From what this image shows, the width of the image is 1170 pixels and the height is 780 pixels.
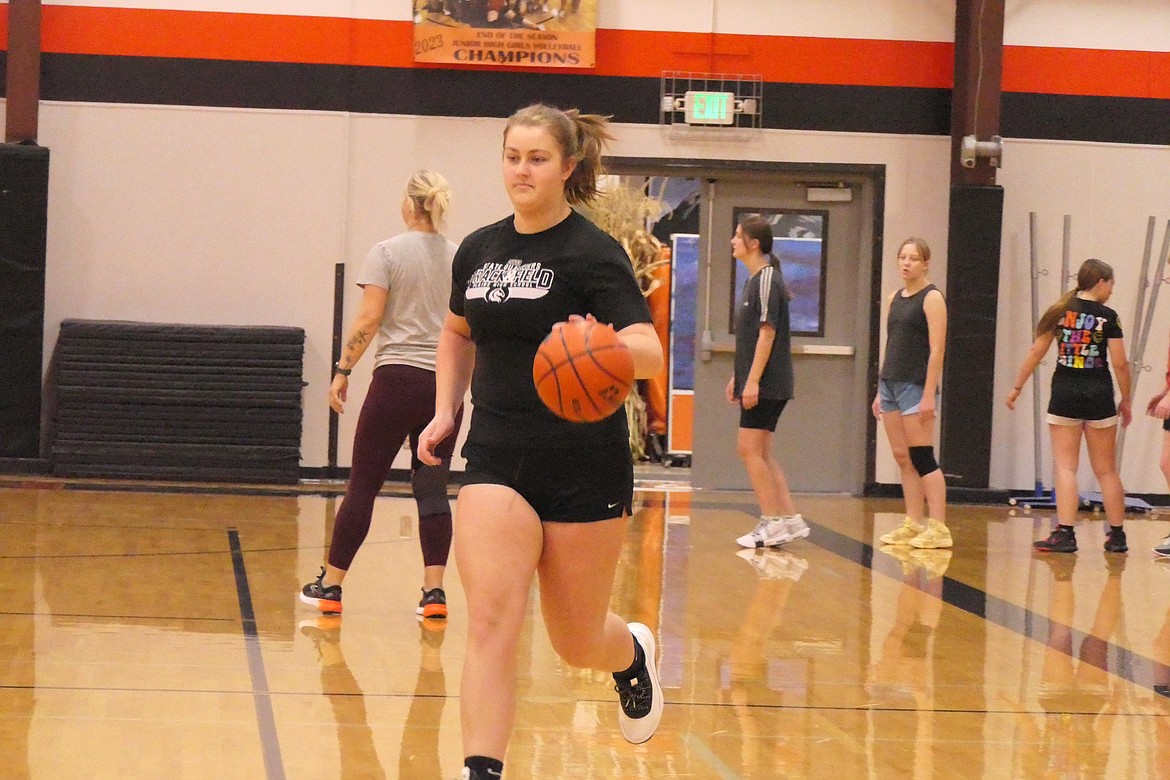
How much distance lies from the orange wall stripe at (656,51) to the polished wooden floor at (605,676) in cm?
404

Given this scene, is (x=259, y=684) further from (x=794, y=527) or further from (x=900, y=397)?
(x=900, y=397)

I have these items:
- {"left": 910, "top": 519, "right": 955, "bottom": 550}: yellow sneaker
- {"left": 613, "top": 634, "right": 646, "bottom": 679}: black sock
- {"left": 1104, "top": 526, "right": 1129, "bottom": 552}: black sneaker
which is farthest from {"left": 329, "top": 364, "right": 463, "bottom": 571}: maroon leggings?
{"left": 1104, "top": 526, "right": 1129, "bottom": 552}: black sneaker

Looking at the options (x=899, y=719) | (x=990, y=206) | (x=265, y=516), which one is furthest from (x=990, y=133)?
(x=899, y=719)

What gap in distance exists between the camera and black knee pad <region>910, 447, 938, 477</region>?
25.3 ft

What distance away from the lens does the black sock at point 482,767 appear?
110 inches

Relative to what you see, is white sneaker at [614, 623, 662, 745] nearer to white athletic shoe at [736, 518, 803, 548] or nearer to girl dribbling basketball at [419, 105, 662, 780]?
girl dribbling basketball at [419, 105, 662, 780]

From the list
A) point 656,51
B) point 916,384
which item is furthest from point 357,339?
point 656,51

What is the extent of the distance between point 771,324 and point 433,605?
2836 mm

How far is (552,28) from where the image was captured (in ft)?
34.0

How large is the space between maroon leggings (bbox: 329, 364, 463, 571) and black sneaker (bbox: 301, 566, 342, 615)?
0.64 feet

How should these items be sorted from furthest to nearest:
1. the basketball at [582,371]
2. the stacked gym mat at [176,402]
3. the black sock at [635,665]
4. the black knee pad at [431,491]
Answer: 1. the stacked gym mat at [176,402]
2. the black knee pad at [431,491]
3. the black sock at [635,665]
4. the basketball at [582,371]

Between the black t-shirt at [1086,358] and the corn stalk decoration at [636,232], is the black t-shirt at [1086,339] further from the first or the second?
the corn stalk decoration at [636,232]

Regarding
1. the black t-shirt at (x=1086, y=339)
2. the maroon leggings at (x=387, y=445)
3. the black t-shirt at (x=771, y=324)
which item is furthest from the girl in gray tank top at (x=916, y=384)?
the maroon leggings at (x=387, y=445)

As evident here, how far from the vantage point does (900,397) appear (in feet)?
25.3
